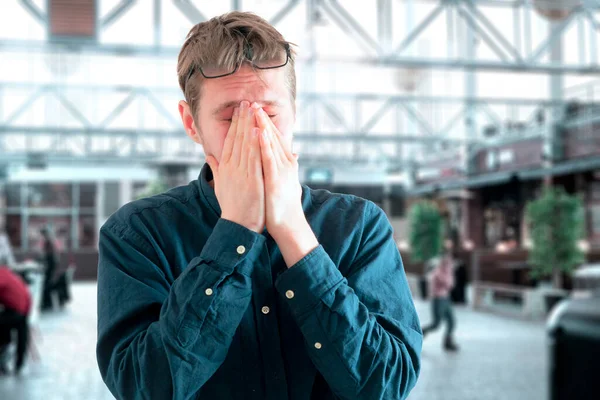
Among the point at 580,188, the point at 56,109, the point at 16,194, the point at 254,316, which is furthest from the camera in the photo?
the point at 16,194

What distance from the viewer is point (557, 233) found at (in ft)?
43.6

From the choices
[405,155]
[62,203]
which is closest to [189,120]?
[62,203]

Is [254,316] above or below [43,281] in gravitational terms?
above

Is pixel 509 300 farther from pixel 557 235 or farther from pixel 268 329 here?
pixel 268 329

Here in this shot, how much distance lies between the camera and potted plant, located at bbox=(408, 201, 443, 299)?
17.7m

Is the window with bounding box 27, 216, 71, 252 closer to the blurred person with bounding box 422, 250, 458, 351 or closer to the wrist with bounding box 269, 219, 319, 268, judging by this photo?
the blurred person with bounding box 422, 250, 458, 351

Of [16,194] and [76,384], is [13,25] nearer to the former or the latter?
[76,384]

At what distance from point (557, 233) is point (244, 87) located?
13277 mm

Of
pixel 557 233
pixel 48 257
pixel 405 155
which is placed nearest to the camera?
pixel 557 233

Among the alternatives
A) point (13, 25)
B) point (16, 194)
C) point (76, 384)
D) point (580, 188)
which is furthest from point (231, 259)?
point (16, 194)

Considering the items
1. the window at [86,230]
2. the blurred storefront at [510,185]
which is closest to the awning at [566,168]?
the blurred storefront at [510,185]

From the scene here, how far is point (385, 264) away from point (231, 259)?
0.29 meters

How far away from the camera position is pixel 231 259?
98 cm

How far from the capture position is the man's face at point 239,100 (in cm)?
105
